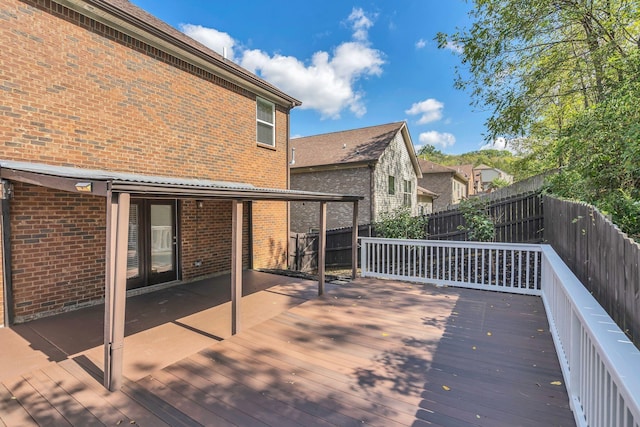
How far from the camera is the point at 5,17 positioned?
4699 millimetres

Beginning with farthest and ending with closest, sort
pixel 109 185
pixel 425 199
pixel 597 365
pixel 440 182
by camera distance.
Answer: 1. pixel 440 182
2. pixel 425 199
3. pixel 109 185
4. pixel 597 365

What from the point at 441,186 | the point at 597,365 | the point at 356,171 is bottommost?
the point at 597,365

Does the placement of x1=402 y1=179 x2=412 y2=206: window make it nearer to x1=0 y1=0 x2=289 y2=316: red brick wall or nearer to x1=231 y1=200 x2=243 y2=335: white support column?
x1=0 y1=0 x2=289 y2=316: red brick wall

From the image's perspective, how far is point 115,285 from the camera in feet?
10.6

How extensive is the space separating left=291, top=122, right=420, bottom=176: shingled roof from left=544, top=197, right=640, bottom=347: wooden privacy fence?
1048 centimetres

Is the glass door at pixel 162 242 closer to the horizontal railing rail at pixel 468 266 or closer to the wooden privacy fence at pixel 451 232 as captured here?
the wooden privacy fence at pixel 451 232

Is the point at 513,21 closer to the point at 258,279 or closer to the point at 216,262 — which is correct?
the point at 258,279

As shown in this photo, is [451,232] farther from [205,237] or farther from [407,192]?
[407,192]

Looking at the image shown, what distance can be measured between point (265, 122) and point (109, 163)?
4845 mm

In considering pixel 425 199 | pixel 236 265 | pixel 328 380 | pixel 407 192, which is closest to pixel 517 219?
pixel 328 380

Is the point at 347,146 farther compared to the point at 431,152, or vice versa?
the point at 431,152

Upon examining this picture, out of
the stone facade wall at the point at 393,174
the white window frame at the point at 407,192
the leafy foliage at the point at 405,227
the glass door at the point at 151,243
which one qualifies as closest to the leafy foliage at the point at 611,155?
the leafy foliage at the point at 405,227

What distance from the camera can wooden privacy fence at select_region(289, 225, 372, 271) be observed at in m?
11.0

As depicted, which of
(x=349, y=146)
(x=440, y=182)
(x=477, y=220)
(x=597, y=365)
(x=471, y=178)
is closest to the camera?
(x=597, y=365)
